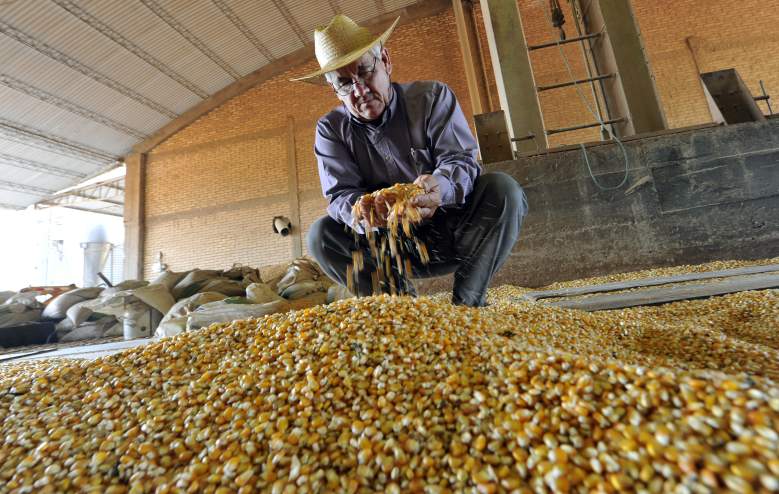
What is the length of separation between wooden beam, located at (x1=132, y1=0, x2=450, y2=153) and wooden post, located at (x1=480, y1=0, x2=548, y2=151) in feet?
18.9

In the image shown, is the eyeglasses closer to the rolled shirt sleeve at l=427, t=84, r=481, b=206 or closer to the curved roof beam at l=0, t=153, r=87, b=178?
the rolled shirt sleeve at l=427, t=84, r=481, b=206

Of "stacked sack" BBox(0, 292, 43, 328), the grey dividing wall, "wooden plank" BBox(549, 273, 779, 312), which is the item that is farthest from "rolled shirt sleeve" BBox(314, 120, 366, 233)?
"stacked sack" BBox(0, 292, 43, 328)

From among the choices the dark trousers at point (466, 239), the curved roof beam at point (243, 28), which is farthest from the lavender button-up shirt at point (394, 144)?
the curved roof beam at point (243, 28)

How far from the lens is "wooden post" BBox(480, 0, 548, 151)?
12.5 ft

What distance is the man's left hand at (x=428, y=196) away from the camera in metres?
1.48

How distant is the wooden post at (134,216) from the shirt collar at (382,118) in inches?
396

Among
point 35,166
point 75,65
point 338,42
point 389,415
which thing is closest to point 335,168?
point 338,42

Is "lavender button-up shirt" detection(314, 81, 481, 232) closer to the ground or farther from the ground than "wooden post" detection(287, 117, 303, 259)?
closer to the ground

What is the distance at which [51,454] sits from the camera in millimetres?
774

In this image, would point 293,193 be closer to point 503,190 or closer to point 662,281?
point 503,190

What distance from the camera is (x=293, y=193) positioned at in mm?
9031

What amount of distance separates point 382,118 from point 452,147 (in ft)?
1.33

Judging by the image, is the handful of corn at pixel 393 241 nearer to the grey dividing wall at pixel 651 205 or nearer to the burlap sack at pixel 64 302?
the grey dividing wall at pixel 651 205

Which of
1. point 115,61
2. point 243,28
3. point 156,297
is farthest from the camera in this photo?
point 243,28
